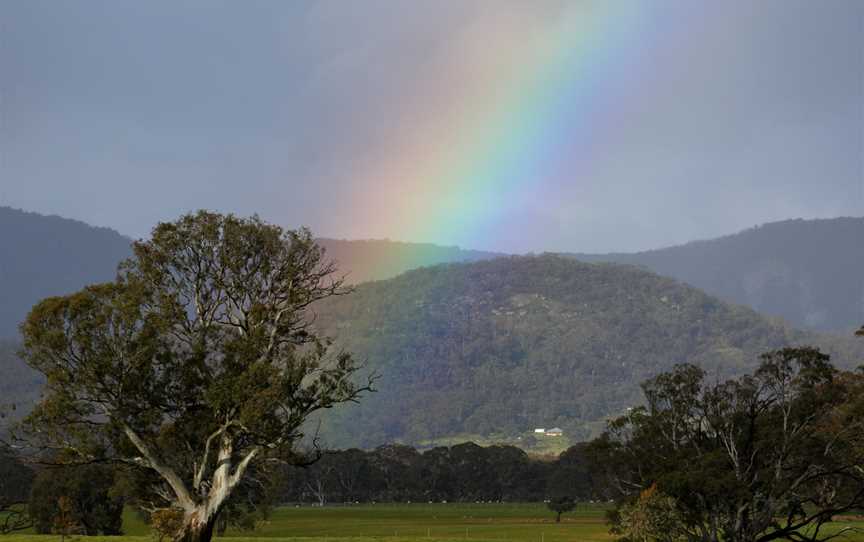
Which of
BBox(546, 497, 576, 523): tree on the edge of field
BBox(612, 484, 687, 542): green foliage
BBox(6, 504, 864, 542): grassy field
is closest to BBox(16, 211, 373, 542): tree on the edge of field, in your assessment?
BBox(6, 504, 864, 542): grassy field

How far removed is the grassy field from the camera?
96938 millimetres

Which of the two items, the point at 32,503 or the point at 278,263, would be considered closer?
the point at 278,263

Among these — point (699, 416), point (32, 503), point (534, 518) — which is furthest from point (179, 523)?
point (534, 518)

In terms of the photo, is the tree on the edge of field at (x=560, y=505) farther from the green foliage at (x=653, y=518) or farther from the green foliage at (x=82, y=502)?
the green foliage at (x=653, y=518)

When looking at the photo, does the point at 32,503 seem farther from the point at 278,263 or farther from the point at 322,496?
the point at 322,496

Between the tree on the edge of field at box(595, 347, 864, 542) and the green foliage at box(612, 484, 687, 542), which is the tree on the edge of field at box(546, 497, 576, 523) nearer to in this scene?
the tree on the edge of field at box(595, 347, 864, 542)

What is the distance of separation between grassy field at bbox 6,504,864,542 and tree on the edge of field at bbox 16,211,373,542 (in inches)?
648

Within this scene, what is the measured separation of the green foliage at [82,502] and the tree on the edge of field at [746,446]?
51.2 meters

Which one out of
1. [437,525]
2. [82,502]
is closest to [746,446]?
[82,502]

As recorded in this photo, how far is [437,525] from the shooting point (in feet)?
402

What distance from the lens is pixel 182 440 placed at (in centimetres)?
5031

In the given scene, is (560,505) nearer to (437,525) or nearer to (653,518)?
(437,525)

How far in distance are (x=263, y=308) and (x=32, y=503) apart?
193 feet

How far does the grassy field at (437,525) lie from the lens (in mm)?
96938
